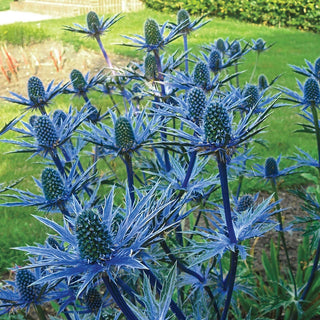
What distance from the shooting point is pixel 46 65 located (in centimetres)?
817

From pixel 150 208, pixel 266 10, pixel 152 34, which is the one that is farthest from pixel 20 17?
pixel 150 208

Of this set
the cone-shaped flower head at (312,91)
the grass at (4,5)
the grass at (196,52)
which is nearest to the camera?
the cone-shaped flower head at (312,91)

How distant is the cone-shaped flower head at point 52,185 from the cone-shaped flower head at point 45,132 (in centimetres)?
18

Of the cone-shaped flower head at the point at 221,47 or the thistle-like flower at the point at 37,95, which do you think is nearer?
the thistle-like flower at the point at 37,95

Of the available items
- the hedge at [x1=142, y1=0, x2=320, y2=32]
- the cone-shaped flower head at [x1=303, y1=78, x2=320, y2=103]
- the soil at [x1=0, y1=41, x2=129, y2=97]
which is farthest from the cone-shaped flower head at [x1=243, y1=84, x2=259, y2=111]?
the hedge at [x1=142, y1=0, x2=320, y2=32]

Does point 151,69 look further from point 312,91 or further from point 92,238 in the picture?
point 92,238

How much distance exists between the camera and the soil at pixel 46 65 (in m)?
7.08

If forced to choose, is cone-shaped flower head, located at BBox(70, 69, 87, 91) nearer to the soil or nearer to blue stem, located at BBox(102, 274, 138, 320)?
blue stem, located at BBox(102, 274, 138, 320)

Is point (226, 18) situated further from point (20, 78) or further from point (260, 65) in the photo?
point (20, 78)

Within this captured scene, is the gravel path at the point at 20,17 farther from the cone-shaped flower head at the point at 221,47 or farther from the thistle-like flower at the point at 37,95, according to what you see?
the thistle-like flower at the point at 37,95

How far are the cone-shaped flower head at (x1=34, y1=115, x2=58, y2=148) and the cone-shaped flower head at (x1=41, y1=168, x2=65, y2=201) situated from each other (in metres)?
0.18

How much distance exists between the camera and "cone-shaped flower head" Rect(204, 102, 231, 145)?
1.03 metres

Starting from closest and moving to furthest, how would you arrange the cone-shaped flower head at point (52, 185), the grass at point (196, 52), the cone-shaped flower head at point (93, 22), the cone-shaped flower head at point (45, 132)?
the cone-shaped flower head at point (52, 185), the cone-shaped flower head at point (45, 132), the cone-shaped flower head at point (93, 22), the grass at point (196, 52)

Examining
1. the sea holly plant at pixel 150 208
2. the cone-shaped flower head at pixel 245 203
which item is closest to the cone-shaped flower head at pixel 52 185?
the sea holly plant at pixel 150 208
